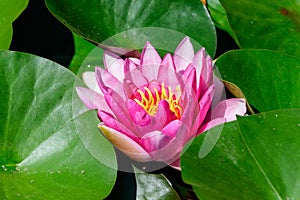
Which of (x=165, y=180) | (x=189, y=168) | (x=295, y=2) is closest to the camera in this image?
(x=189, y=168)

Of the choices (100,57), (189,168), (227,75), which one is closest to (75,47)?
(100,57)

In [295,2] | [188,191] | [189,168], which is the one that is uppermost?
[295,2]

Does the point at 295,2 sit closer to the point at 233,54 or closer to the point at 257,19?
the point at 257,19

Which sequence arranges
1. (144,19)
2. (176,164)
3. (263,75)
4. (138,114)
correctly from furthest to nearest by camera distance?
1. (144,19)
2. (263,75)
3. (176,164)
4. (138,114)

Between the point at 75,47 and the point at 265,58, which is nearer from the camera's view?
the point at 265,58

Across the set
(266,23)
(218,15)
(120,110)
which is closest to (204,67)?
(120,110)

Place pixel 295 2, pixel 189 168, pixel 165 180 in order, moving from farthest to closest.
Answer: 1. pixel 295 2
2. pixel 165 180
3. pixel 189 168

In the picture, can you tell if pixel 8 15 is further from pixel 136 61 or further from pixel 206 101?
pixel 206 101
